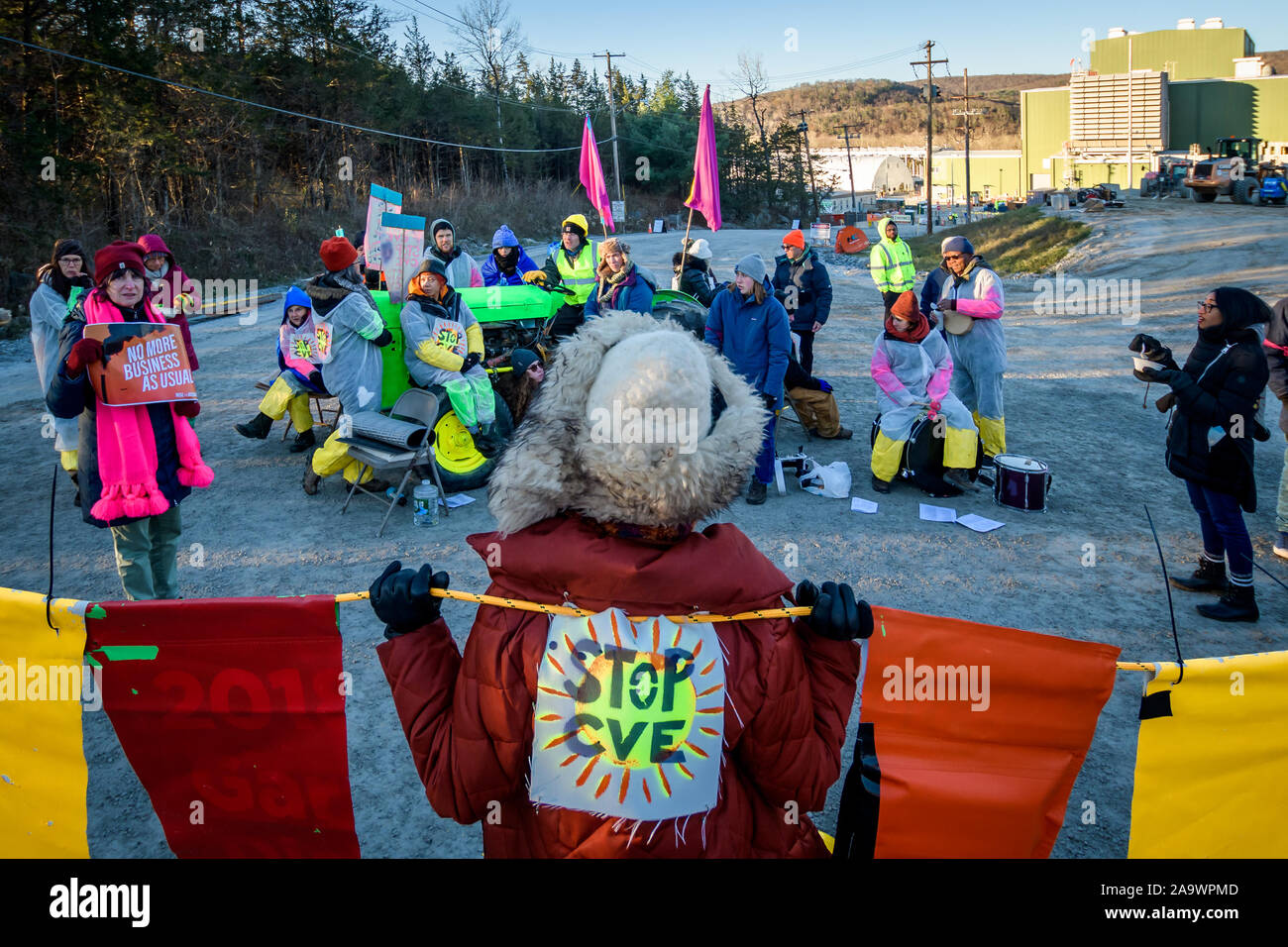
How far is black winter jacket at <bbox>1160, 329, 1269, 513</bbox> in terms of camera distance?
4859 mm

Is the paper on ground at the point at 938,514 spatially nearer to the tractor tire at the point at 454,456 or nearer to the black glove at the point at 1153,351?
the black glove at the point at 1153,351

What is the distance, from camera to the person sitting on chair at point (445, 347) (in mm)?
7180

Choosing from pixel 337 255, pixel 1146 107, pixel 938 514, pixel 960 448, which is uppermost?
pixel 1146 107

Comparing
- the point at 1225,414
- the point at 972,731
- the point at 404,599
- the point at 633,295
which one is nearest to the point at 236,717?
the point at 404,599

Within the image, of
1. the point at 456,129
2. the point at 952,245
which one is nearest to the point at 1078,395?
the point at 952,245

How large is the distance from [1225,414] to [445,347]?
5.59m

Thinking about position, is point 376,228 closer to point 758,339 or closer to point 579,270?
point 579,270

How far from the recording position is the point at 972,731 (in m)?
2.41

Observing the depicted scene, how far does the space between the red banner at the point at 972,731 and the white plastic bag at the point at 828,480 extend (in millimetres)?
4981

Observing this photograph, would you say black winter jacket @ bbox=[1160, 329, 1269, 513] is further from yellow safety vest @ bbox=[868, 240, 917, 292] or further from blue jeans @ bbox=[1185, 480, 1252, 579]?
yellow safety vest @ bbox=[868, 240, 917, 292]

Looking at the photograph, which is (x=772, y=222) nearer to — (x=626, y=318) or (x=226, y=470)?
(x=226, y=470)

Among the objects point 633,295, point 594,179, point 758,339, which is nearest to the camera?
point 758,339

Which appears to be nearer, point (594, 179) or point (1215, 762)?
point (1215, 762)

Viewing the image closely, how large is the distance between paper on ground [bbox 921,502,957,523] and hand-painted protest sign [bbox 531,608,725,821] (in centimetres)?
544
